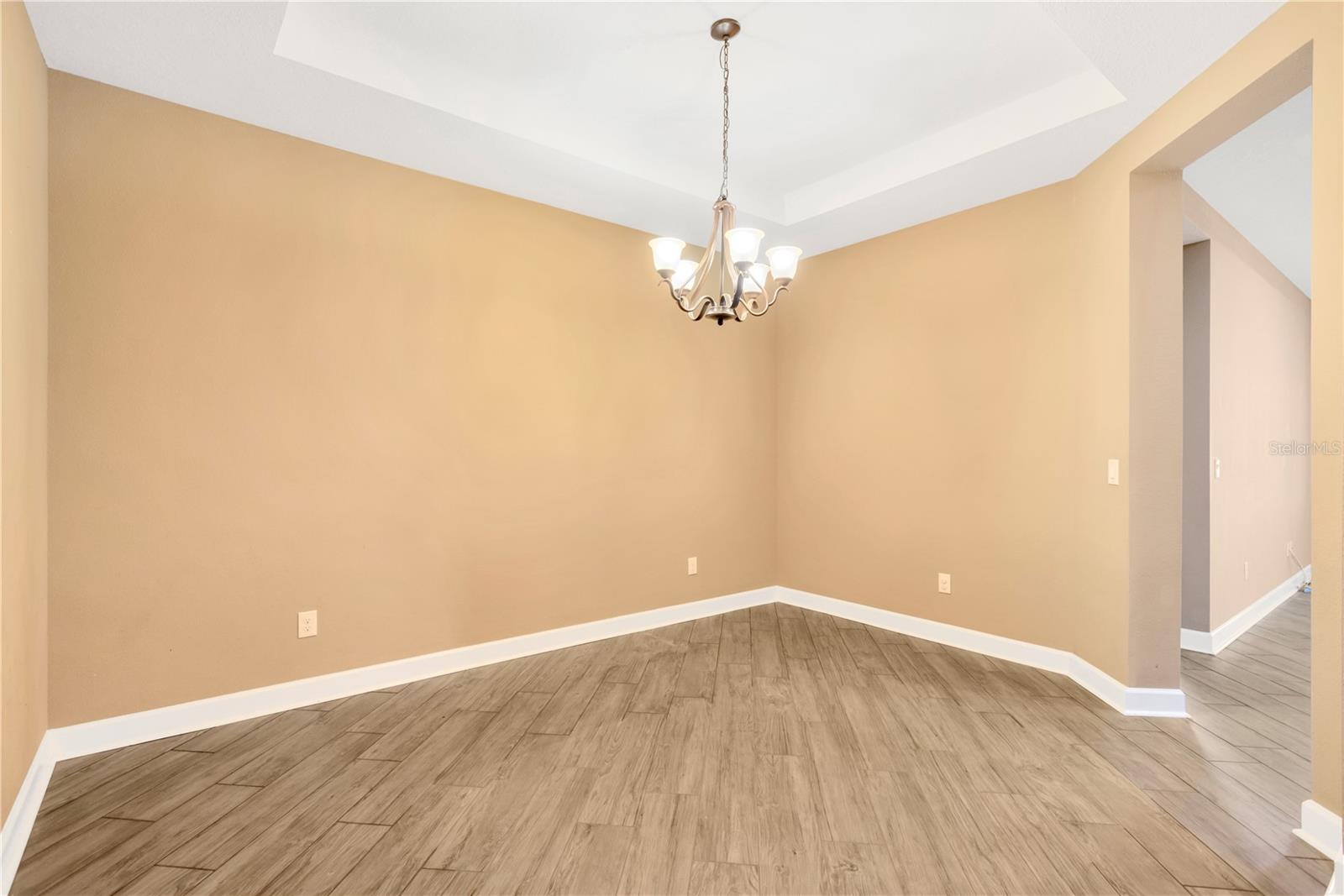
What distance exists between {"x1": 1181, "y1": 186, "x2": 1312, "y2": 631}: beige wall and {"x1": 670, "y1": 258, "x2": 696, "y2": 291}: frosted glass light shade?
2.89 m

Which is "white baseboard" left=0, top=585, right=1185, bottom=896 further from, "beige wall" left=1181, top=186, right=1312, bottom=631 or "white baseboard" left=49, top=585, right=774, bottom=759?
"beige wall" left=1181, top=186, right=1312, bottom=631

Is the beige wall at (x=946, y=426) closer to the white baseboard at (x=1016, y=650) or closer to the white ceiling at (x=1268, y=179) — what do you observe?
the white baseboard at (x=1016, y=650)

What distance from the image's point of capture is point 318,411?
2881 millimetres

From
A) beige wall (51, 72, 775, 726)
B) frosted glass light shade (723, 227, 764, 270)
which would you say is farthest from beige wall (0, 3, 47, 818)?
frosted glass light shade (723, 227, 764, 270)

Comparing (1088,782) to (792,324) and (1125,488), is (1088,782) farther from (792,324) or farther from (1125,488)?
(792,324)

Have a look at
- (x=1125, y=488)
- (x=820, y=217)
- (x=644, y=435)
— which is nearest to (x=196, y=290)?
(x=644, y=435)

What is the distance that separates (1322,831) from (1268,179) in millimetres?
3219

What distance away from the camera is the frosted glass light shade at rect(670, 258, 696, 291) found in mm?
2582

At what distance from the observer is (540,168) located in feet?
10.5

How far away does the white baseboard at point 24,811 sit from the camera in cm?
170

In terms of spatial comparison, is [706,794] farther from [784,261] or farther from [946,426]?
[946,426]

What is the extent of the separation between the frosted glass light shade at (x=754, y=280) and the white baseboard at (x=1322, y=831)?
98.2 inches

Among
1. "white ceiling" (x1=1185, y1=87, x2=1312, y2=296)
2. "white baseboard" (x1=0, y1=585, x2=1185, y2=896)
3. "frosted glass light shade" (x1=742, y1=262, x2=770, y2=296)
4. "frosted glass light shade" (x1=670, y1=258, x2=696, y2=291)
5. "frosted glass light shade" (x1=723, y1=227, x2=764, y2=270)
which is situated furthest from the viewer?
"white ceiling" (x1=1185, y1=87, x2=1312, y2=296)

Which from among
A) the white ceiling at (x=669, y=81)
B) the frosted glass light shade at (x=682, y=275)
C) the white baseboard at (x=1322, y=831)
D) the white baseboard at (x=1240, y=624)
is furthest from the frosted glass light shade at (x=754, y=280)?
the white baseboard at (x=1240, y=624)
